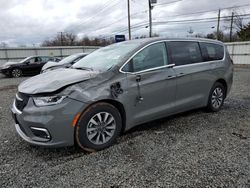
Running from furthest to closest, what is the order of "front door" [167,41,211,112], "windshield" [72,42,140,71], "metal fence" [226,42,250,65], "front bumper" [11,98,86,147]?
"metal fence" [226,42,250,65] → "front door" [167,41,211,112] → "windshield" [72,42,140,71] → "front bumper" [11,98,86,147]

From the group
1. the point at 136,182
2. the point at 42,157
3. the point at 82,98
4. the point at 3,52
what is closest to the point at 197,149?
the point at 136,182

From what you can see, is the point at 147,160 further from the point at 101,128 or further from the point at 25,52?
the point at 25,52

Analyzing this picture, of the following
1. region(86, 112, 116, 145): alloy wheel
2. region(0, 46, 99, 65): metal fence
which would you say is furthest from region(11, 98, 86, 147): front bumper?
region(0, 46, 99, 65): metal fence

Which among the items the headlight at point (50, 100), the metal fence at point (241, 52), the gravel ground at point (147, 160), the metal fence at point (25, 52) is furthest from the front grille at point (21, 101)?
the metal fence at point (241, 52)

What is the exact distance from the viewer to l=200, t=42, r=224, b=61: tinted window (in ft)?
14.2

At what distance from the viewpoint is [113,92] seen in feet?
9.77

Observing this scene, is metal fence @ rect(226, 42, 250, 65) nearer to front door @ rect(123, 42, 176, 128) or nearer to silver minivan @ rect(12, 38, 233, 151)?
silver minivan @ rect(12, 38, 233, 151)

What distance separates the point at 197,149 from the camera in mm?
2973

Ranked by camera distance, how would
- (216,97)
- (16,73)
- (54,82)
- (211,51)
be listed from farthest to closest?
(16,73) < (216,97) < (211,51) < (54,82)

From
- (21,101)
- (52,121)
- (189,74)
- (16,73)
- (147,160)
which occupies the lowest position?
(147,160)

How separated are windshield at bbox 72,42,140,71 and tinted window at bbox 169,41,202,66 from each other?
2.39ft

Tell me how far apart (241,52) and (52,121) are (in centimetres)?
2093

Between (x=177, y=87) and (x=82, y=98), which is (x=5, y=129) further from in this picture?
(x=177, y=87)

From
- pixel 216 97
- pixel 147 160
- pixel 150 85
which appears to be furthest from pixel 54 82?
pixel 216 97
